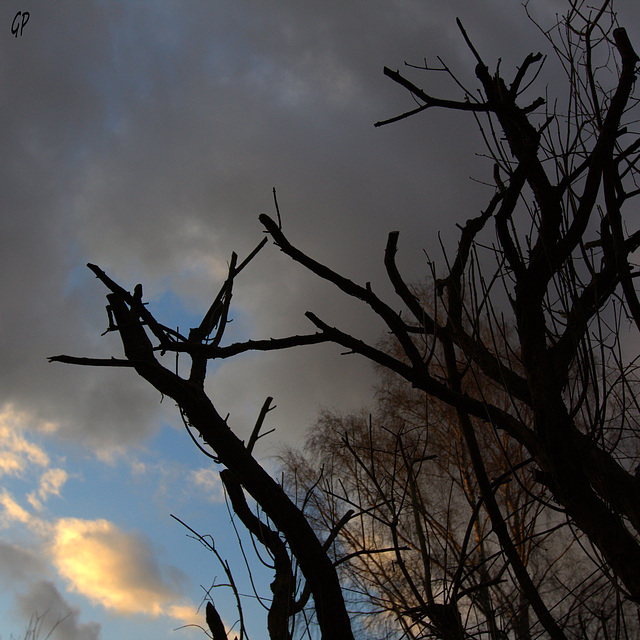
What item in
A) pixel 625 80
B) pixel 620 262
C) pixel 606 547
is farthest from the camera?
pixel 625 80

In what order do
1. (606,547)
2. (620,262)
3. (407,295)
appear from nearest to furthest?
(606,547)
(620,262)
(407,295)

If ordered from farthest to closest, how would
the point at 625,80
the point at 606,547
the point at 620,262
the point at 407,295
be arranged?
the point at 407,295
the point at 625,80
the point at 620,262
the point at 606,547

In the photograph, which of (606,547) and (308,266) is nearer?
(606,547)

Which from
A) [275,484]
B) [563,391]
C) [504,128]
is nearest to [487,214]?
[504,128]

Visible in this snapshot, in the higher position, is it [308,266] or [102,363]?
[308,266]

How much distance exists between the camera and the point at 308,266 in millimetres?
1272

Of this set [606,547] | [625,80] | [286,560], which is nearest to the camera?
[606,547]

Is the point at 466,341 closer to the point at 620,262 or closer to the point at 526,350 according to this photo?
the point at 526,350

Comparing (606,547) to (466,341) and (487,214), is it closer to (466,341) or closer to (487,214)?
(466,341)

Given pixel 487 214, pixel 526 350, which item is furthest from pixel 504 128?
pixel 526 350

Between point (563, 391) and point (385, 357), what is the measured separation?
1.39 ft

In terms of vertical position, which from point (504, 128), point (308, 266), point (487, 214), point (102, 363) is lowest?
point (102, 363)

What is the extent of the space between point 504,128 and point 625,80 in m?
0.30

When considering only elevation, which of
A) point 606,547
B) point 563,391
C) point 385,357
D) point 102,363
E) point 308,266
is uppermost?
point 308,266
